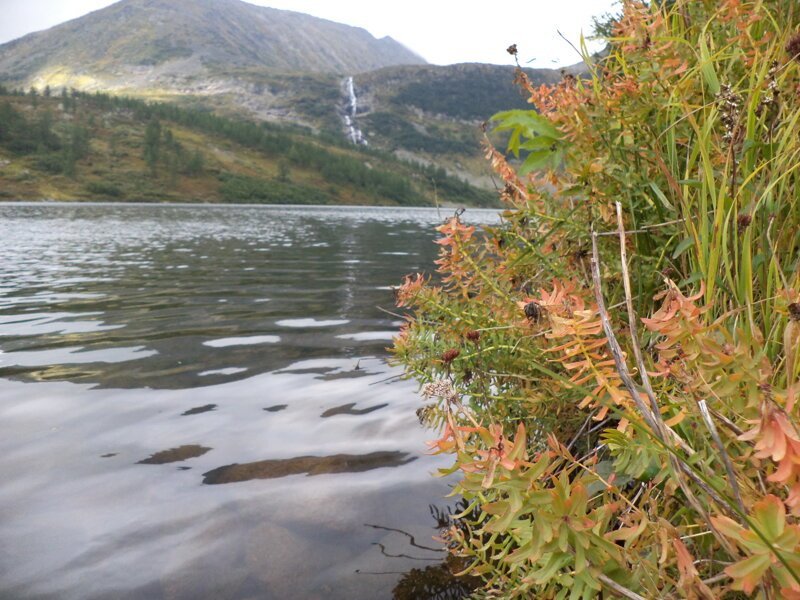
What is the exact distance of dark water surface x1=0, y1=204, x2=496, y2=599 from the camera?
9.99 ft

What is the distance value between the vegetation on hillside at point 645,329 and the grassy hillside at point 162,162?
4264 inches

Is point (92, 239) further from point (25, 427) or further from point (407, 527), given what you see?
point (407, 527)

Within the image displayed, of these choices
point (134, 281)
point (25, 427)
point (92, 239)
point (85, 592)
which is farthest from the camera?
point (92, 239)

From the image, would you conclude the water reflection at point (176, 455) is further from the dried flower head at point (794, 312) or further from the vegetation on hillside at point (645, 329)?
the dried flower head at point (794, 312)

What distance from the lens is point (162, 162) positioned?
127m

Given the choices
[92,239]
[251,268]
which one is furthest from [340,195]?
[251,268]

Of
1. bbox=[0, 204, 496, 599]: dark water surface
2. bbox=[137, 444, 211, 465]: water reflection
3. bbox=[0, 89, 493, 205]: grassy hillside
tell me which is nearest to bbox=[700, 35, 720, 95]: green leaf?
bbox=[0, 204, 496, 599]: dark water surface

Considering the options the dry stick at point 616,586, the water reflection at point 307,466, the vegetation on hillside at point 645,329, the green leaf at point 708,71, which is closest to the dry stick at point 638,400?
the vegetation on hillside at point 645,329

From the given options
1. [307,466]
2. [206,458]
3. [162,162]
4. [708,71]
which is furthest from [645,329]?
[162,162]

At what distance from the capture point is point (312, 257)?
73.9 ft

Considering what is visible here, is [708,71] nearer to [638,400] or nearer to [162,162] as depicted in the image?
[638,400]

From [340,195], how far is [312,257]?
410ft

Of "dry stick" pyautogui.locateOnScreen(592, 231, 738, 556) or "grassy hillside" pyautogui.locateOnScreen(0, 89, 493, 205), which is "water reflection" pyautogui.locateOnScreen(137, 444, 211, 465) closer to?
"dry stick" pyautogui.locateOnScreen(592, 231, 738, 556)

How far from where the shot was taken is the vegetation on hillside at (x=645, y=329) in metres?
1.21
